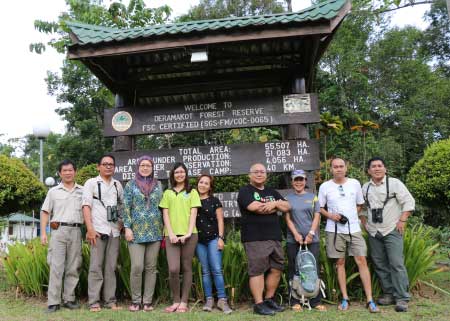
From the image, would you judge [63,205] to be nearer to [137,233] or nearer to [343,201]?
[137,233]

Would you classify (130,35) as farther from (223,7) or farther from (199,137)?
(223,7)

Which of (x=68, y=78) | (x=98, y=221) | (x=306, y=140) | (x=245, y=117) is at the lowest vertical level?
(x=98, y=221)

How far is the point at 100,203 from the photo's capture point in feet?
15.2

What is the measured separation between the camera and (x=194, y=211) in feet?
14.7

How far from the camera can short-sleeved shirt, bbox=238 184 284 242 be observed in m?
4.36

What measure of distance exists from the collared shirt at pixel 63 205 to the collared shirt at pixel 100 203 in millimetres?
233

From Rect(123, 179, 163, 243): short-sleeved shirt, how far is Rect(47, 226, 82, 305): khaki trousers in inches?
27.5

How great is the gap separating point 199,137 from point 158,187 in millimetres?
10530

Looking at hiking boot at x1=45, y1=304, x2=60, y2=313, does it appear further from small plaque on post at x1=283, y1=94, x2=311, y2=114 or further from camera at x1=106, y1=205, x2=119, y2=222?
small plaque on post at x1=283, y1=94, x2=311, y2=114

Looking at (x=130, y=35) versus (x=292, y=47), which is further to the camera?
(x=292, y=47)

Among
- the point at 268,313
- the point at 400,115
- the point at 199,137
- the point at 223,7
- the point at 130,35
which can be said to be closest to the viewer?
the point at 268,313

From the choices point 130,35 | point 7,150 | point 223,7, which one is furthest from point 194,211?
point 7,150

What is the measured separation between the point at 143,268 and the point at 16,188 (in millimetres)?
2888

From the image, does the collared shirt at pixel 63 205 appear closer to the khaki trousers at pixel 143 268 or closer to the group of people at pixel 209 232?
the group of people at pixel 209 232
